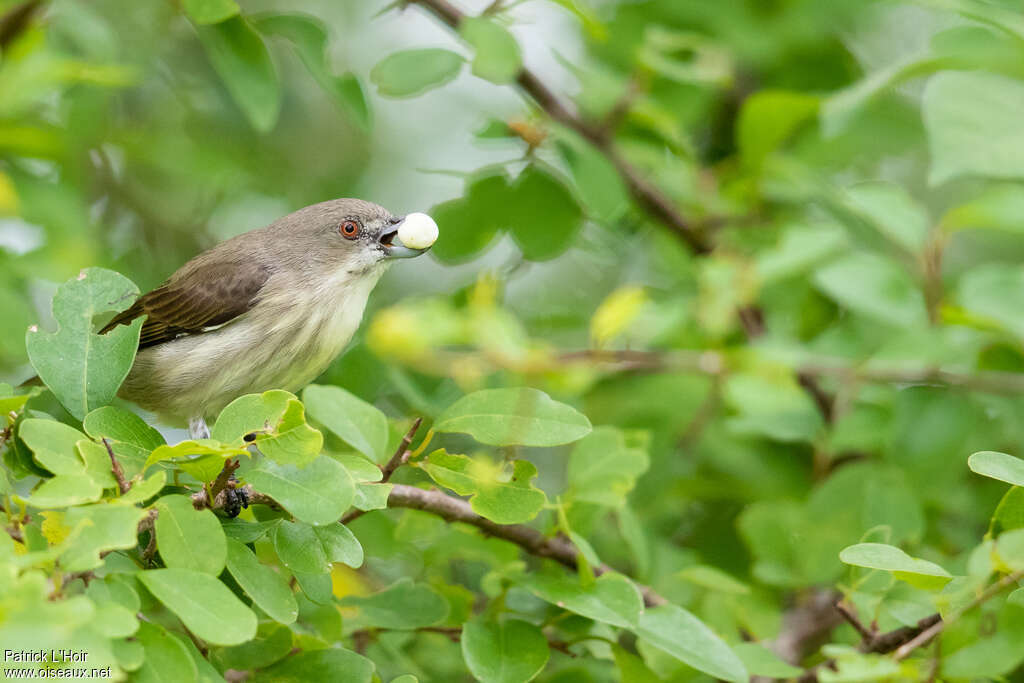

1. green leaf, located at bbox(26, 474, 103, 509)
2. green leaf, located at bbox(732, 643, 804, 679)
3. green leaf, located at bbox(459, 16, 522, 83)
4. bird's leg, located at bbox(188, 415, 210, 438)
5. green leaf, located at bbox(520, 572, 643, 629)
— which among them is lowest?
bird's leg, located at bbox(188, 415, 210, 438)

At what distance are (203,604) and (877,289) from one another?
9.30ft

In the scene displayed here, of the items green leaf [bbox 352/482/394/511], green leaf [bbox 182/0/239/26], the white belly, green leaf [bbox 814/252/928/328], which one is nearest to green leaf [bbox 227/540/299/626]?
green leaf [bbox 352/482/394/511]

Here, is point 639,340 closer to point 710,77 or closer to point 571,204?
point 571,204

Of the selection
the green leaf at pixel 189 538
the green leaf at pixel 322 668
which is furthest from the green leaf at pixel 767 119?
the green leaf at pixel 189 538

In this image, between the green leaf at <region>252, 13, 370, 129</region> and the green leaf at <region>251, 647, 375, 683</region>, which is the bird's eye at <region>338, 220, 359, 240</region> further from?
the green leaf at <region>251, 647, 375, 683</region>

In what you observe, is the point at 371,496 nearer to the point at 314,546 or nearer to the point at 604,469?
the point at 314,546

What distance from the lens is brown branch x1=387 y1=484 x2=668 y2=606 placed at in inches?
106

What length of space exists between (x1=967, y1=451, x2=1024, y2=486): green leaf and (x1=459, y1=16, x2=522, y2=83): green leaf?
2.06 meters

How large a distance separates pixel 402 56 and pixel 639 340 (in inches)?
51.6

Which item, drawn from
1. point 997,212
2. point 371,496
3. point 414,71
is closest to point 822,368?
Answer: point 997,212

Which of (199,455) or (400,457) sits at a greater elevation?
(199,455)

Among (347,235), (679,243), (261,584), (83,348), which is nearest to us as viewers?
(261,584)

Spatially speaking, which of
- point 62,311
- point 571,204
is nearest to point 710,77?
point 571,204

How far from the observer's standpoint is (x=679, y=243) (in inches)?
197
